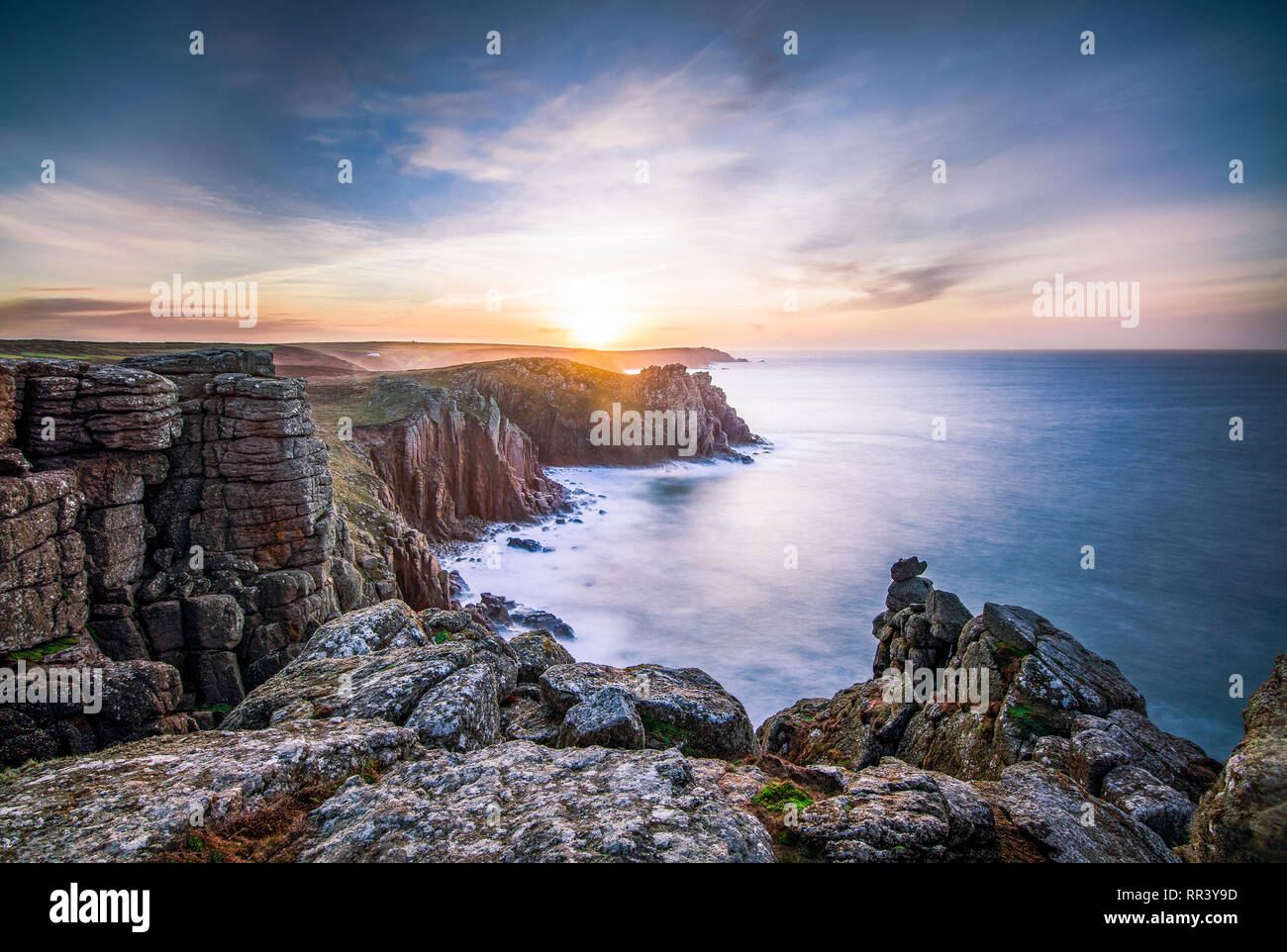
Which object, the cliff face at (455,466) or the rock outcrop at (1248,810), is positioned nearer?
the rock outcrop at (1248,810)

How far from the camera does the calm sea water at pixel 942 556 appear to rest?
1572 inches

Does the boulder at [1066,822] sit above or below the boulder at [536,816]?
below

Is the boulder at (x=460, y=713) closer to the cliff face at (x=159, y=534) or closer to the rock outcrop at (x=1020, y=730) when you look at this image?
the cliff face at (x=159, y=534)

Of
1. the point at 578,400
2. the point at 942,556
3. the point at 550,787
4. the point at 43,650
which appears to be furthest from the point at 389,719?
the point at 578,400

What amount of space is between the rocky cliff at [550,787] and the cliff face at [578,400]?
272 ft

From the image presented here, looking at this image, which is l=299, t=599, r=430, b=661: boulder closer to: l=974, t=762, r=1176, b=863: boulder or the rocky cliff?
the rocky cliff

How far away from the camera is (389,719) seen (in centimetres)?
845

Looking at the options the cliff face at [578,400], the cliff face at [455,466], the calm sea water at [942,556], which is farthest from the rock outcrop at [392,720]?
the cliff face at [578,400]

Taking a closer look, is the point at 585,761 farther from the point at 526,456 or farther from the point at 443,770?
the point at 526,456

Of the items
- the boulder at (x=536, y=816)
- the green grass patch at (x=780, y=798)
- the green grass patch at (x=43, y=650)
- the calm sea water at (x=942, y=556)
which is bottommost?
the calm sea water at (x=942, y=556)

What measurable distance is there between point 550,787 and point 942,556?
62210 mm

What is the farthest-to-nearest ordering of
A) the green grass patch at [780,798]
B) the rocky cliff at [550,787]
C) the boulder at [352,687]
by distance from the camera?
the boulder at [352,687] < the green grass patch at [780,798] < the rocky cliff at [550,787]

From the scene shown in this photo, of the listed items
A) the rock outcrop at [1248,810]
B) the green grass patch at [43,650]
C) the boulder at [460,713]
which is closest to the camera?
the rock outcrop at [1248,810]
